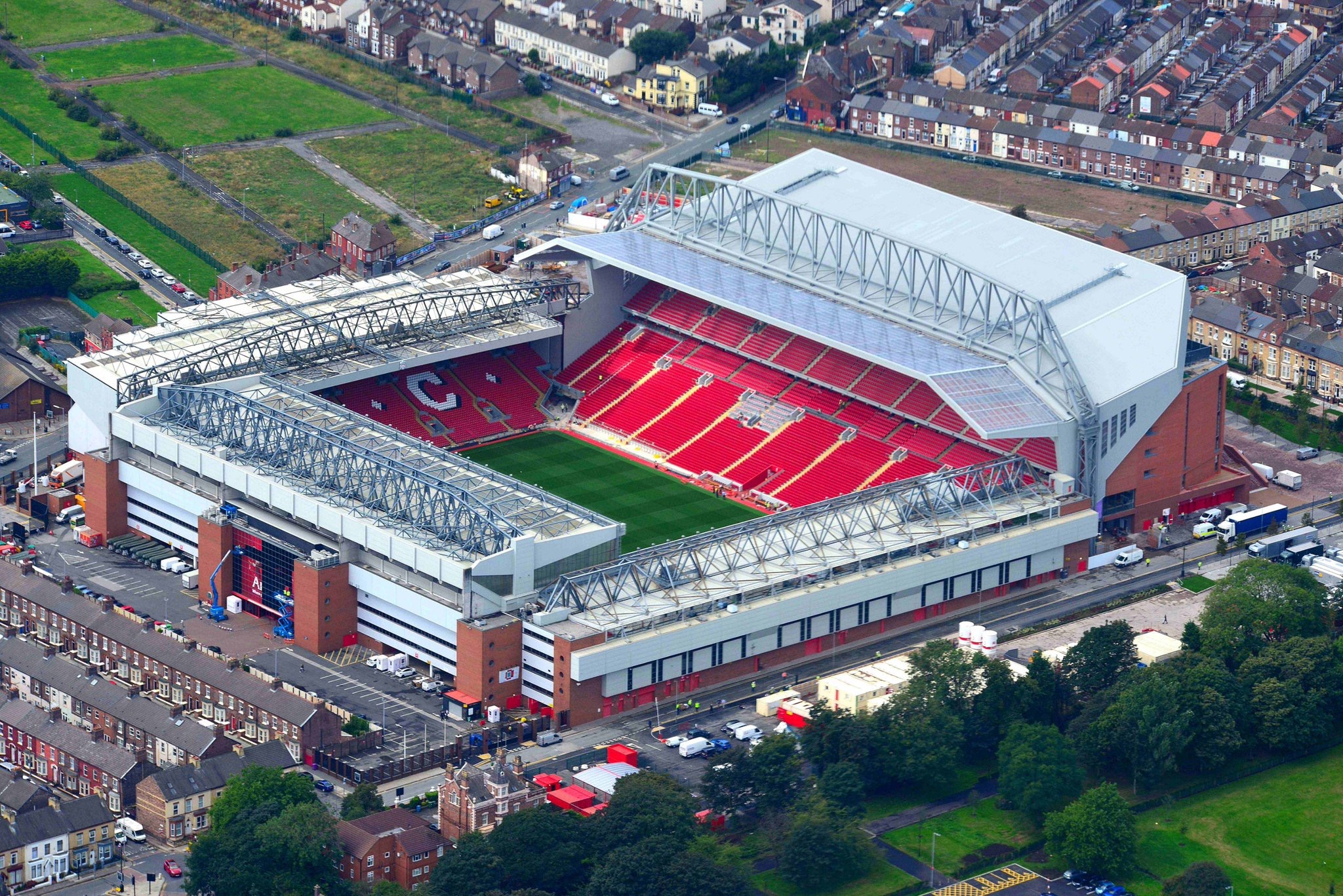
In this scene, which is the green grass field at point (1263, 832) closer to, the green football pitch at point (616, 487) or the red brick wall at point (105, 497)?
the green football pitch at point (616, 487)

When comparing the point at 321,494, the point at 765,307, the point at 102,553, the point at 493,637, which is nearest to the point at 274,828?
the point at 493,637

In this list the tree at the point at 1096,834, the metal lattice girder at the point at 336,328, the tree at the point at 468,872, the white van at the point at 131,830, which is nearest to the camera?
the tree at the point at 468,872

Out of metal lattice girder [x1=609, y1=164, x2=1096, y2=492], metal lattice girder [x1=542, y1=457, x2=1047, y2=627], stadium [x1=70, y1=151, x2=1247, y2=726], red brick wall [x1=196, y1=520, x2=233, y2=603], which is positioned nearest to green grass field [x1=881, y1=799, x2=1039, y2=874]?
stadium [x1=70, y1=151, x2=1247, y2=726]

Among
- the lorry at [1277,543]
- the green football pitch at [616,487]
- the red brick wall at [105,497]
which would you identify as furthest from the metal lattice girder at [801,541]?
the red brick wall at [105,497]

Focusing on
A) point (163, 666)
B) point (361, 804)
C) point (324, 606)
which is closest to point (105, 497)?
point (324, 606)

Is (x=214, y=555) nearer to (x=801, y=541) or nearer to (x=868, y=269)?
(x=801, y=541)

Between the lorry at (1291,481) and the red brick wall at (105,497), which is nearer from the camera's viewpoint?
the red brick wall at (105,497)
